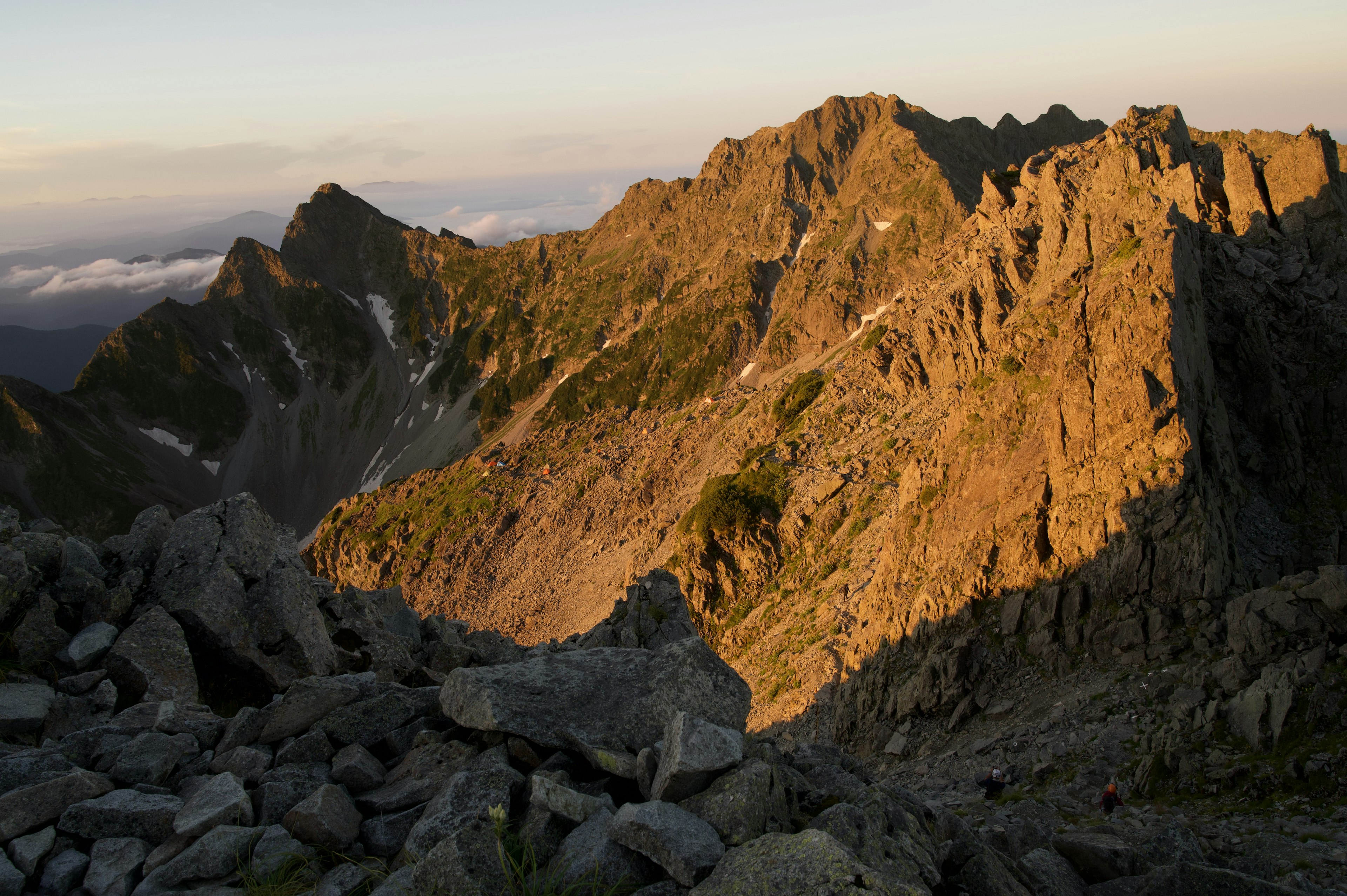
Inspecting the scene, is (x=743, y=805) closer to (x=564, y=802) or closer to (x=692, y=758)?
(x=692, y=758)

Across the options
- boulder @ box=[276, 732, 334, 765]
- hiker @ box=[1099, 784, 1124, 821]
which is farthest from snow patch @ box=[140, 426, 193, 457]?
hiker @ box=[1099, 784, 1124, 821]

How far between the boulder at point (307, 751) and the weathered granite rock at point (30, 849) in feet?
8.51

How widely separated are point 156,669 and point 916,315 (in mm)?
60902

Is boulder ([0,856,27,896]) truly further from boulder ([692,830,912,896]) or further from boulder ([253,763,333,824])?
boulder ([692,830,912,896])

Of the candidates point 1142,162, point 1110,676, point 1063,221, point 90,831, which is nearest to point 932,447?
point 1110,676

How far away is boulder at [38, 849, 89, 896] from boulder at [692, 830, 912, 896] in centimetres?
702

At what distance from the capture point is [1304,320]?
37.1m

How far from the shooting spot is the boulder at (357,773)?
32.6 ft

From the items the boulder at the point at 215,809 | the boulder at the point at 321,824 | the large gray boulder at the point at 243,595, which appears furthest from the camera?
the large gray boulder at the point at 243,595

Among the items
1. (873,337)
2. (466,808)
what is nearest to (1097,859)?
(466,808)

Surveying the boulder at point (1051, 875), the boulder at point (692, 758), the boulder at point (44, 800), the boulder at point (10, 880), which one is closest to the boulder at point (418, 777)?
the boulder at point (692, 758)

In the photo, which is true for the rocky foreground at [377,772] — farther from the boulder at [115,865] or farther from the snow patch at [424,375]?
the snow patch at [424,375]

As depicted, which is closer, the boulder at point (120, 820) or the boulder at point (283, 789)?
the boulder at point (120, 820)

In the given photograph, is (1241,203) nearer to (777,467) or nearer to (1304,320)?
(1304,320)
